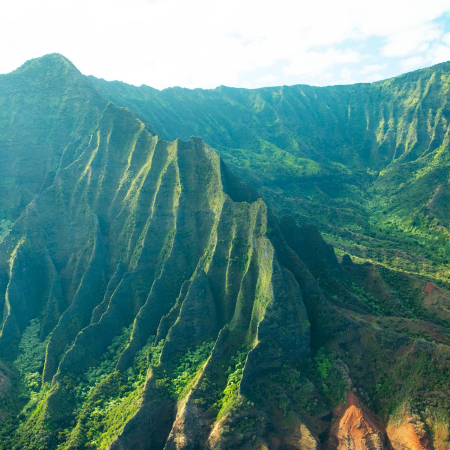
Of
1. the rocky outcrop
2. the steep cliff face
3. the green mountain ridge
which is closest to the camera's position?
the rocky outcrop

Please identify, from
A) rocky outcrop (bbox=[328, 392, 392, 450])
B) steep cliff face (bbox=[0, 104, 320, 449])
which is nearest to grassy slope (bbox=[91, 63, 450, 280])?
steep cliff face (bbox=[0, 104, 320, 449])

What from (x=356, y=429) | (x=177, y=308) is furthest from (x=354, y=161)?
(x=356, y=429)

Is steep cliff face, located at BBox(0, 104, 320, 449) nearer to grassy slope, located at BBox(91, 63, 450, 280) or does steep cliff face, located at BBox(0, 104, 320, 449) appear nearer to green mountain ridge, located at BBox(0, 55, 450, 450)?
green mountain ridge, located at BBox(0, 55, 450, 450)

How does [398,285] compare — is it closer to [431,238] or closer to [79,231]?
[431,238]

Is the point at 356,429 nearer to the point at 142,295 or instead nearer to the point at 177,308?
Answer: the point at 177,308

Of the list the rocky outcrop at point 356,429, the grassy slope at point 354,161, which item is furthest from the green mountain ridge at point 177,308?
the grassy slope at point 354,161

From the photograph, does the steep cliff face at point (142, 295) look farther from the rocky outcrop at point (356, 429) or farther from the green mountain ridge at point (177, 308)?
the rocky outcrop at point (356, 429)

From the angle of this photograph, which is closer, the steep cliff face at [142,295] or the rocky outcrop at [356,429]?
the rocky outcrop at [356,429]

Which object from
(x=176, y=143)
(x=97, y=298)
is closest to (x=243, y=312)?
(x=97, y=298)
